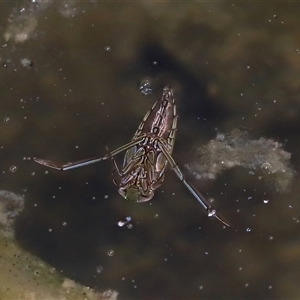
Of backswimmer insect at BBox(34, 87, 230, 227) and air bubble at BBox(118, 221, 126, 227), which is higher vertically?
backswimmer insect at BBox(34, 87, 230, 227)

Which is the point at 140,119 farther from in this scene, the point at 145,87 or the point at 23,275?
the point at 23,275

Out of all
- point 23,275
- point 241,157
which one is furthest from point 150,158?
point 23,275

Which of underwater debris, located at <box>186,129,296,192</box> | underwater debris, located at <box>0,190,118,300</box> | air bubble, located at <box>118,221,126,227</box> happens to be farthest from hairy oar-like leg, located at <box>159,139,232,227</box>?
underwater debris, located at <box>0,190,118,300</box>

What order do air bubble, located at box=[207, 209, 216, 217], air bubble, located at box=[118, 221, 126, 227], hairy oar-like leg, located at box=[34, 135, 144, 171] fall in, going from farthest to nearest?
air bubble, located at box=[118, 221, 126, 227], air bubble, located at box=[207, 209, 216, 217], hairy oar-like leg, located at box=[34, 135, 144, 171]

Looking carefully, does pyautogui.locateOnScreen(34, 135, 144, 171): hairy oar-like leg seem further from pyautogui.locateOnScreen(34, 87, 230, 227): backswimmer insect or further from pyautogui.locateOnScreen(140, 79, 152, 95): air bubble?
pyautogui.locateOnScreen(140, 79, 152, 95): air bubble

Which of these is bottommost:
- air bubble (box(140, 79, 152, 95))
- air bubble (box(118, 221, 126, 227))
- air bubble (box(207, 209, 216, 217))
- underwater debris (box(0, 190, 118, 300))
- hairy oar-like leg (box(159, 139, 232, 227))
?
underwater debris (box(0, 190, 118, 300))

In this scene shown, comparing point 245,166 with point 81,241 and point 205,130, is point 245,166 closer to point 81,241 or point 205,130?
point 205,130
